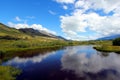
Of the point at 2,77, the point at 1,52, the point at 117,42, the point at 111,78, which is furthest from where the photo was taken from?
the point at 117,42

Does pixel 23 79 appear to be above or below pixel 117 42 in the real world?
below

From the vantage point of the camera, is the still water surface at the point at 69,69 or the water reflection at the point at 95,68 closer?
the still water surface at the point at 69,69

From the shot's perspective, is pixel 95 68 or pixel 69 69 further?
pixel 95 68

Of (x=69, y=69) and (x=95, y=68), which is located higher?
(x=95, y=68)

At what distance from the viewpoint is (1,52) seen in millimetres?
114312

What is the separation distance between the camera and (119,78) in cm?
4703

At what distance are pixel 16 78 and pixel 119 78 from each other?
29.8 meters

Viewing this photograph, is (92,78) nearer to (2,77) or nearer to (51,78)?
(51,78)

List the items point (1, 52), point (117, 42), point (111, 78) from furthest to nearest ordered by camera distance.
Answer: point (117, 42) → point (1, 52) → point (111, 78)

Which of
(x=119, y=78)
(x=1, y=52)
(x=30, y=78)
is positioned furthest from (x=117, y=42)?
(x=30, y=78)

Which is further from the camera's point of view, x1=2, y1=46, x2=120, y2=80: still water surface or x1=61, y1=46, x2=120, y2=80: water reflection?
x1=61, y1=46, x2=120, y2=80: water reflection

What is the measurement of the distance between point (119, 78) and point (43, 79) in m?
22.1

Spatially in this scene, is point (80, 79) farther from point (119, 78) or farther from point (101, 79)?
point (119, 78)

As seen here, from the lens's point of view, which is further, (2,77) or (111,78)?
(111,78)
